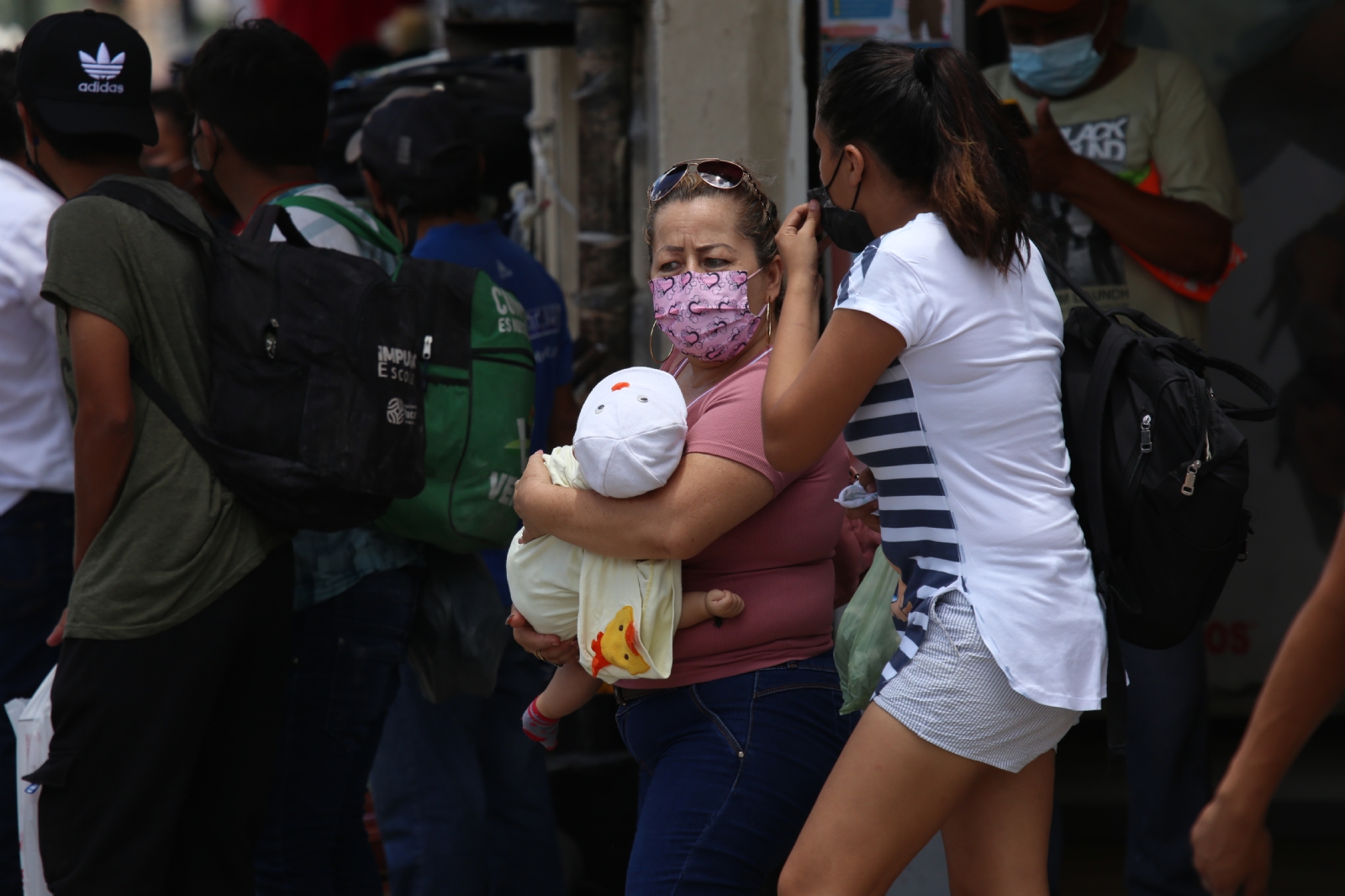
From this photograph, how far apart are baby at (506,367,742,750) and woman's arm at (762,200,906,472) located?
7.8 inches

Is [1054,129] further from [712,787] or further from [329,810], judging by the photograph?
[329,810]

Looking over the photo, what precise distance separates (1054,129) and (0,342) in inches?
102

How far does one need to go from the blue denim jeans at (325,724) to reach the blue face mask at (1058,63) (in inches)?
87.7

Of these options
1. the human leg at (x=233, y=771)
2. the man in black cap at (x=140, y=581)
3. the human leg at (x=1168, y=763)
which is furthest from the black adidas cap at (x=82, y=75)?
the human leg at (x=1168, y=763)

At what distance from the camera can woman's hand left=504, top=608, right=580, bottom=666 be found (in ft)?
8.16

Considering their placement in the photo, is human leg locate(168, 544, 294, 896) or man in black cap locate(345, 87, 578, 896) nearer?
human leg locate(168, 544, 294, 896)

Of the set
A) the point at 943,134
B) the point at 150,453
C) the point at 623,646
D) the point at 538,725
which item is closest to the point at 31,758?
the point at 150,453

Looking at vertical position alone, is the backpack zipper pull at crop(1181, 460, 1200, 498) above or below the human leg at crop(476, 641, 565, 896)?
above

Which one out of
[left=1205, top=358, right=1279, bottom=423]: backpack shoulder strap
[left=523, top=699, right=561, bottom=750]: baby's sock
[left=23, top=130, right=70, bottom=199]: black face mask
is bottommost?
[left=523, top=699, right=561, bottom=750]: baby's sock

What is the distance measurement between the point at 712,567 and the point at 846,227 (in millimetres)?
622

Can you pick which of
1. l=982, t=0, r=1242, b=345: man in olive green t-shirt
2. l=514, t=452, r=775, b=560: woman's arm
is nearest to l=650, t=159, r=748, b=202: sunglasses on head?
l=514, t=452, r=775, b=560: woman's arm

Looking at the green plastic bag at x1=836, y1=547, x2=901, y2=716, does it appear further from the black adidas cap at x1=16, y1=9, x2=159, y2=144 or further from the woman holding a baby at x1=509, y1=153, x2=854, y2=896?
the black adidas cap at x1=16, y1=9, x2=159, y2=144

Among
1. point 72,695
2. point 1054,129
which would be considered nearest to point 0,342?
point 72,695

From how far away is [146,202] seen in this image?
2.85 metres
